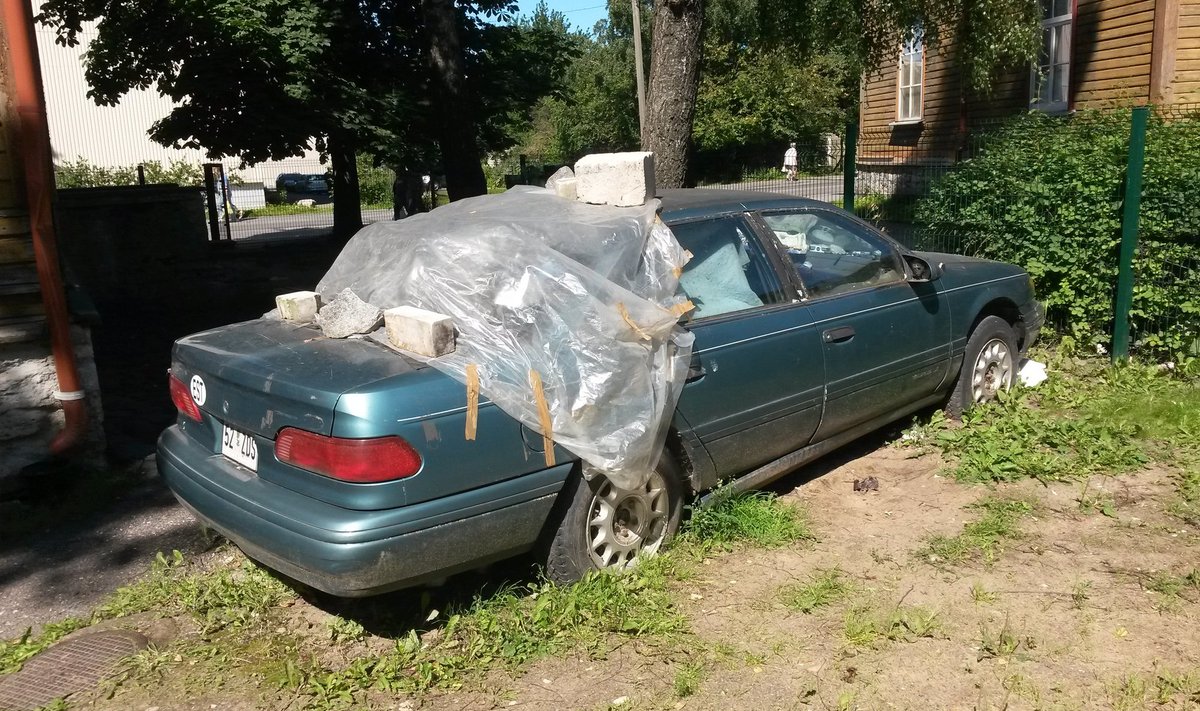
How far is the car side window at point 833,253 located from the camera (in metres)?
5.12

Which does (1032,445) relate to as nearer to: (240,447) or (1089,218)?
(1089,218)

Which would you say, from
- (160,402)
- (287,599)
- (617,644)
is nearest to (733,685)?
(617,644)

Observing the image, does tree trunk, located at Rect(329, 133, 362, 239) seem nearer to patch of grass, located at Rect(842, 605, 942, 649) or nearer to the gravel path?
the gravel path

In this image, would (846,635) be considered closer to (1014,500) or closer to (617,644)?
(617,644)

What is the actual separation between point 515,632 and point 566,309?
1.24 m

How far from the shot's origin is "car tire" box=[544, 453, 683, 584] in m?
3.90

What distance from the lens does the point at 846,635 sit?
149 inches

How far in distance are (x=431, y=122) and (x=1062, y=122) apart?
8.11 m

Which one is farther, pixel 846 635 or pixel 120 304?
pixel 120 304

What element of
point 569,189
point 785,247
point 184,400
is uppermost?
point 569,189

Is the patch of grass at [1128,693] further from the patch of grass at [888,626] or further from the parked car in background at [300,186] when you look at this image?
the parked car in background at [300,186]

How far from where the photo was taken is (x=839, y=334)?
494cm

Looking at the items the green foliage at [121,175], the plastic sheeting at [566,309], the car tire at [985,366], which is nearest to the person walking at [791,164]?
the car tire at [985,366]

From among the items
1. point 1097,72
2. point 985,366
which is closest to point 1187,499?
point 985,366
